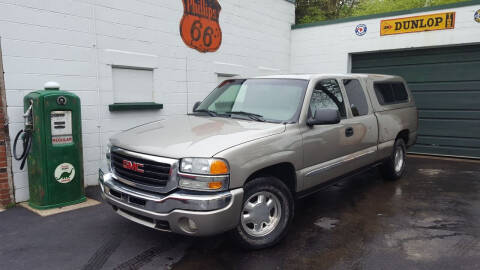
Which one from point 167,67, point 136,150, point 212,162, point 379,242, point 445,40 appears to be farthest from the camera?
point 445,40

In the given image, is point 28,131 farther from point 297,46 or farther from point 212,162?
point 297,46

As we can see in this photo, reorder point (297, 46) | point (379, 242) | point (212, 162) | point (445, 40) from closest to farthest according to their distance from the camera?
point (212, 162) → point (379, 242) → point (445, 40) → point (297, 46)

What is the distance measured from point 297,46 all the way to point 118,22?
605cm

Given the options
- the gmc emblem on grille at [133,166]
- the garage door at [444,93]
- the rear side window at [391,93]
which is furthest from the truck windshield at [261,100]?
the garage door at [444,93]

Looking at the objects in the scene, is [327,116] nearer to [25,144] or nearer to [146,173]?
[146,173]

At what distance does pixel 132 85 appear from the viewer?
6660mm

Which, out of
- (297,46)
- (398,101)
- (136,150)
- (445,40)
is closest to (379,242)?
(136,150)

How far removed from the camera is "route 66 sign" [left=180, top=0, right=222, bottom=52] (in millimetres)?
7516

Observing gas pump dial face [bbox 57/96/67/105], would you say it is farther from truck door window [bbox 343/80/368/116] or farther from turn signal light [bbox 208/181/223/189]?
truck door window [bbox 343/80/368/116]

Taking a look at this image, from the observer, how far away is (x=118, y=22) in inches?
248

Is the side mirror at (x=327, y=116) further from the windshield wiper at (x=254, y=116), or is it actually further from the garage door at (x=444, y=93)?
the garage door at (x=444, y=93)

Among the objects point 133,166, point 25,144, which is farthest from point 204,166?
point 25,144

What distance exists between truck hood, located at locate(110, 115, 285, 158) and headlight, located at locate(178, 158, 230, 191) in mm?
69

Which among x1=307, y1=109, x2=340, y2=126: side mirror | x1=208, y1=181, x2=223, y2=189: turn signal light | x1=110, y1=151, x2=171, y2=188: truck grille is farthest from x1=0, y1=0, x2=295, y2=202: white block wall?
x1=307, y1=109, x2=340, y2=126: side mirror
